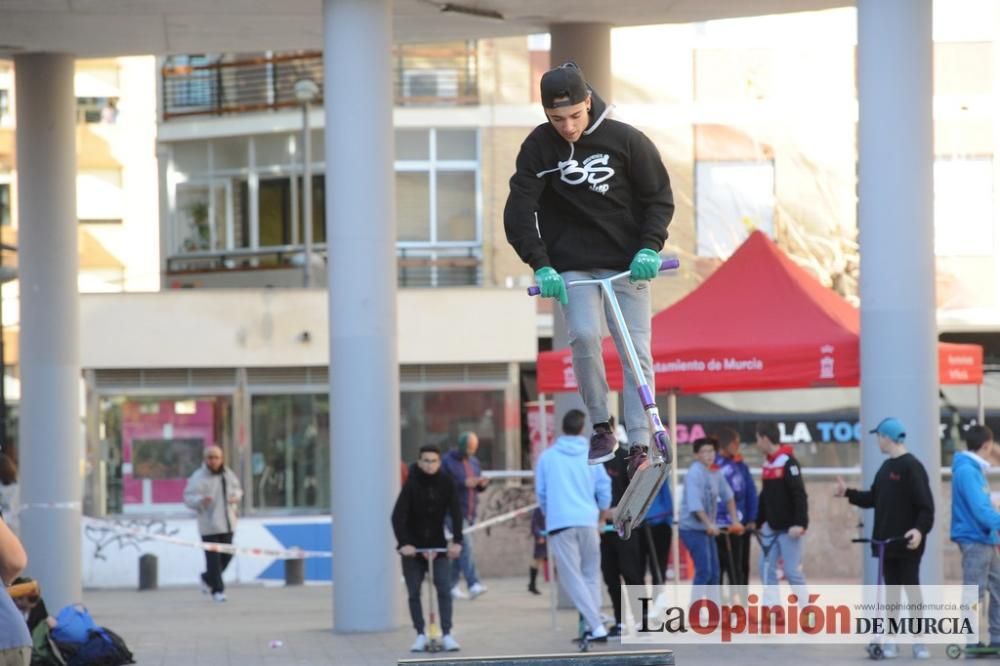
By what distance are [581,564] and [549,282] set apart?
6812 mm

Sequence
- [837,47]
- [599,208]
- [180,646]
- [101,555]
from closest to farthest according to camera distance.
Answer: [599,208]
[180,646]
[101,555]
[837,47]

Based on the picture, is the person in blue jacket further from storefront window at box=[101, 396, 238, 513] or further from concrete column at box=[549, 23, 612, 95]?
storefront window at box=[101, 396, 238, 513]

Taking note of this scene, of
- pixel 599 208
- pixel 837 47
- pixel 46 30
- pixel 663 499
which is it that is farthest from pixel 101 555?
pixel 599 208

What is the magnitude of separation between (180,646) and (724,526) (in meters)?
5.27

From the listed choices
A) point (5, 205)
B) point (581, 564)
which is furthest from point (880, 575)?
point (5, 205)

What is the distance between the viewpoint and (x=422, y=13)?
1892 centimetres

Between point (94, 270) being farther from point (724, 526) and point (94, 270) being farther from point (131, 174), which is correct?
point (724, 526)

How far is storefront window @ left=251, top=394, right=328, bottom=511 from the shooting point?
3161 cm

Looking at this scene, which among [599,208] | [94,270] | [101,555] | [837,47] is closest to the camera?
[599,208]

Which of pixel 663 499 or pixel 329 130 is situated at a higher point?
pixel 329 130

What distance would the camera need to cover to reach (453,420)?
3212cm

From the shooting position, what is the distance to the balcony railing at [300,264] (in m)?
33.7

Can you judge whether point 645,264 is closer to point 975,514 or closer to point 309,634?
point 975,514

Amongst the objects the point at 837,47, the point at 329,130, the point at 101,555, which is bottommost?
the point at 101,555
